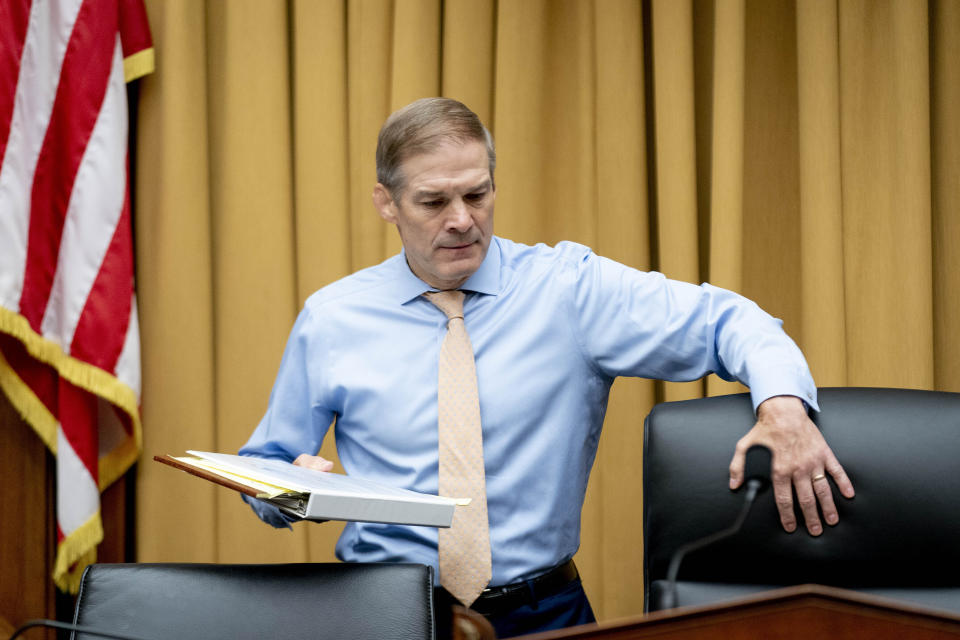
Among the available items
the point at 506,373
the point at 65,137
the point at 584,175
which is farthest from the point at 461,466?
the point at 65,137

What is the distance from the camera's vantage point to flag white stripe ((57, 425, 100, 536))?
2338mm

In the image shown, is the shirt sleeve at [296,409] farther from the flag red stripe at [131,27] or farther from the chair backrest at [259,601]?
the flag red stripe at [131,27]

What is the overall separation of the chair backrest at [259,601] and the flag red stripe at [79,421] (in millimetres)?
1284

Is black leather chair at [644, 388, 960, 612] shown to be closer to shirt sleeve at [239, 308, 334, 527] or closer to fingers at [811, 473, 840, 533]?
fingers at [811, 473, 840, 533]

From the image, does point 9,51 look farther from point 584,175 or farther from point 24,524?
point 584,175

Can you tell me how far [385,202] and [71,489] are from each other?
1.28 m

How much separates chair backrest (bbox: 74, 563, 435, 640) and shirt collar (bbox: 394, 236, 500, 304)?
578mm

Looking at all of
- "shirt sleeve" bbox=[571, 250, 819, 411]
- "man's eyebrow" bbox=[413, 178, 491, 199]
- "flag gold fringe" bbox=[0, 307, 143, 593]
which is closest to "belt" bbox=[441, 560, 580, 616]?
"shirt sleeve" bbox=[571, 250, 819, 411]

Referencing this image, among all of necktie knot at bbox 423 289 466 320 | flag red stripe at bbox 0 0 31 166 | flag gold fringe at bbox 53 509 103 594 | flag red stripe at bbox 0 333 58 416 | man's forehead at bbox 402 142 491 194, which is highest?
flag red stripe at bbox 0 0 31 166

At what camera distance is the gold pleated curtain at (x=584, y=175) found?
223 cm

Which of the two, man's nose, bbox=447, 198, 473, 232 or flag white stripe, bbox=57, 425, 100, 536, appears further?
flag white stripe, bbox=57, 425, 100, 536

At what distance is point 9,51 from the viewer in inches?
89.9

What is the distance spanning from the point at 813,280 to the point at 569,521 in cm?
104

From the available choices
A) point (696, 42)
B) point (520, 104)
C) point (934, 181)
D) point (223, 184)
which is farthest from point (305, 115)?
point (934, 181)
